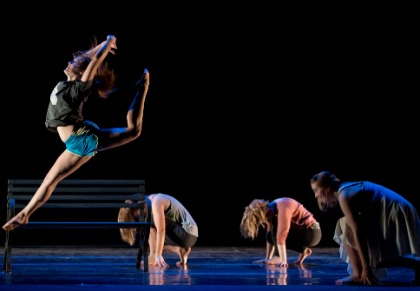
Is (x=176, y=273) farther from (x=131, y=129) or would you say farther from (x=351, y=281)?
(x=351, y=281)

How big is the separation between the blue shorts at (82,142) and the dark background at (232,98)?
11.4ft

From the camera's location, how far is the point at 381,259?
4285 millimetres

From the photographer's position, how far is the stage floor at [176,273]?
4133 millimetres

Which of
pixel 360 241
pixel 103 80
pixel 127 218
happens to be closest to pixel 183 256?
pixel 127 218

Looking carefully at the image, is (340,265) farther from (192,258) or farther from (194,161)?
(194,161)

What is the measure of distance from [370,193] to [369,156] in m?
5.19

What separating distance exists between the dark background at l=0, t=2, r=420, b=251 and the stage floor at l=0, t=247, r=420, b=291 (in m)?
1.54

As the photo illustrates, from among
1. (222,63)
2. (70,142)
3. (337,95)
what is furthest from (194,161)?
(70,142)

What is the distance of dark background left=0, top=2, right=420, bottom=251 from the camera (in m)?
8.41

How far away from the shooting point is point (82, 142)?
15.1 feet

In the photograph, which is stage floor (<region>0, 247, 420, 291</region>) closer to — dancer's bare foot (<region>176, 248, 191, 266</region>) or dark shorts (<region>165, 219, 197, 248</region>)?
dancer's bare foot (<region>176, 248, 191, 266</region>)

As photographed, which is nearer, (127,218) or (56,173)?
(56,173)

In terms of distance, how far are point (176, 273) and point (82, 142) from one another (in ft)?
4.90

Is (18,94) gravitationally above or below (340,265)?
above
